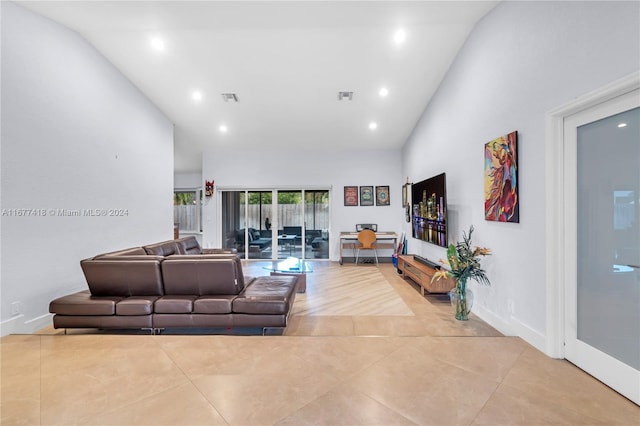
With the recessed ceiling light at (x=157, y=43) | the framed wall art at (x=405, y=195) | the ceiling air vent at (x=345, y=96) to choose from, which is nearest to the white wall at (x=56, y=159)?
the recessed ceiling light at (x=157, y=43)

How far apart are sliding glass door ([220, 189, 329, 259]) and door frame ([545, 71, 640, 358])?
5.65 m

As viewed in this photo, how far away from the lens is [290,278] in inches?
149

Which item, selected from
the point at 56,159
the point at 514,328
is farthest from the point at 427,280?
the point at 56,159

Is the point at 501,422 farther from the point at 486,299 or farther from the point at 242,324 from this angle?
the point at 242,324

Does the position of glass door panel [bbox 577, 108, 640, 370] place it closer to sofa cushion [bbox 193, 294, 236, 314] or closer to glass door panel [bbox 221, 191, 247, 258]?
sofa cushion [bbox 193, 294, 236, 314]

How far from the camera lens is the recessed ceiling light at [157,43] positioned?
3.93 m

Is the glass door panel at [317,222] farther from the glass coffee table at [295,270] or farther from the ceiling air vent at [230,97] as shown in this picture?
the ceiling air vent at [230,97]

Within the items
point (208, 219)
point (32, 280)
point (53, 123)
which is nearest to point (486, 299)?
point (32, 280)

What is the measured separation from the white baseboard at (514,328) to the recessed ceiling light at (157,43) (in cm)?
568

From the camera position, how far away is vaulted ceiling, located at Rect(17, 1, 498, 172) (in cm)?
338

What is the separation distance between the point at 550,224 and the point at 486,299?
140 centimetres

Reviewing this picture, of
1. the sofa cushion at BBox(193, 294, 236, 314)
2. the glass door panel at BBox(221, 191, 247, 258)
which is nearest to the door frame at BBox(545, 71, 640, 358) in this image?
the sofa cushion at BBox(193, 294, 236, 314)

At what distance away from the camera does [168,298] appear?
2.94 metres

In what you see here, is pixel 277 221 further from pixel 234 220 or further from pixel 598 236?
pixel 598 236
